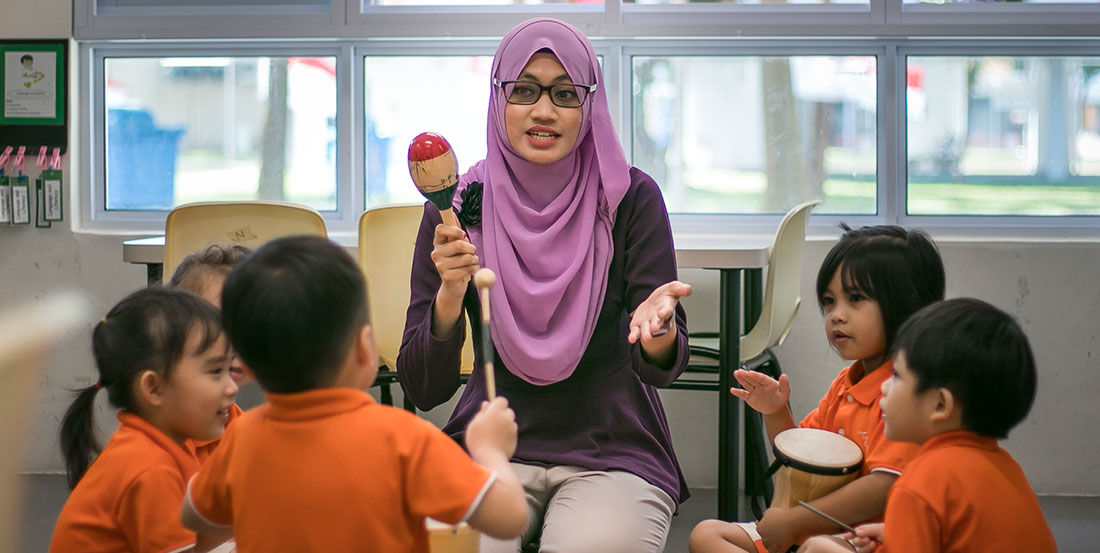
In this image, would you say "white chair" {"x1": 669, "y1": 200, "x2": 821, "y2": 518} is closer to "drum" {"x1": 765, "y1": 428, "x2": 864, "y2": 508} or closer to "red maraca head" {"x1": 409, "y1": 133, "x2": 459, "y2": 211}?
"drum" {"x1": 765, "y1": 428, "x2": 864, "y2": 508}

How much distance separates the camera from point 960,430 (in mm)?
1372

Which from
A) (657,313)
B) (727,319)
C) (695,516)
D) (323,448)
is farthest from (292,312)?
(695,516)

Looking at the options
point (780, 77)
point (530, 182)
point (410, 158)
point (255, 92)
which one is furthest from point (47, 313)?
point (780, 77)

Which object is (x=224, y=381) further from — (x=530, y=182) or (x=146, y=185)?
(x=146, y=185)

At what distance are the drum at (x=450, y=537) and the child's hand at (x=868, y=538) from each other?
0.55 metres

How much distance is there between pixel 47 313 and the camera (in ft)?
4.52

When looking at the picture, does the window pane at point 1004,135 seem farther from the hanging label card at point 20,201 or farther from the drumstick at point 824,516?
the hanging label card at point 20,201

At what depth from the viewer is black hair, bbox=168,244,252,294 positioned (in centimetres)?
197

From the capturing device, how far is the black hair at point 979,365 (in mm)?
1341

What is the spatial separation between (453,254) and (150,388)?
0.51 m

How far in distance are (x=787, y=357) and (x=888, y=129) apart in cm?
88

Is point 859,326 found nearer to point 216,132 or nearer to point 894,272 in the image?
point 894,272

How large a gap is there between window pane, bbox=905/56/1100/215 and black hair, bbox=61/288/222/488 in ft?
9.13

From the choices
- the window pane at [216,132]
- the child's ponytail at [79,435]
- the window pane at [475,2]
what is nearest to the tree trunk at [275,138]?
the window pane at [216,132]
